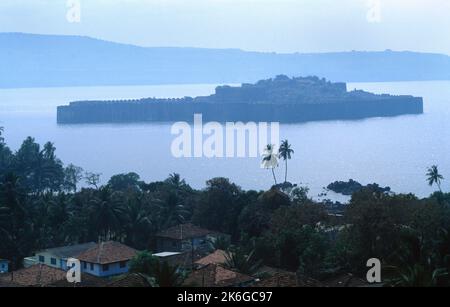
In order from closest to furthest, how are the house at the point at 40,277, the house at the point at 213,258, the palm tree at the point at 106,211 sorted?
the house at the point at 40,277
the house at the point at 213,258
the palm tree at the point at 106,211

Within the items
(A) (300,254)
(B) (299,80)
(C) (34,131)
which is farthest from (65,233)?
(B) (299,80)

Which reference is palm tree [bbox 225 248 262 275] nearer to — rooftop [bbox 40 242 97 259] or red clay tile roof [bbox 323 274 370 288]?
red clay tile roof [bbox 323 274 370 288]

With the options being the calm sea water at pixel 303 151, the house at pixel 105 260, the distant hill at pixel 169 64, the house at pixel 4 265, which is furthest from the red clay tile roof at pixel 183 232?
the distant hill at pixel 169 64

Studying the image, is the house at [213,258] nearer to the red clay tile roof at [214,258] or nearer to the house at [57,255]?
the red clay tile roof at [214,258]

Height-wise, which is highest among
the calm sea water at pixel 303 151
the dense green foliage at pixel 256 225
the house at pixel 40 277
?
the calm sea water at pixel 303 151

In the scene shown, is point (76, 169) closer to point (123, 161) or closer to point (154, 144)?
point (123, 161)

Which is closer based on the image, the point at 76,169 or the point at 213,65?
the point at 76,169

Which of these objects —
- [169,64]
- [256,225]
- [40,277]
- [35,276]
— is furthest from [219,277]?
[169,64]
